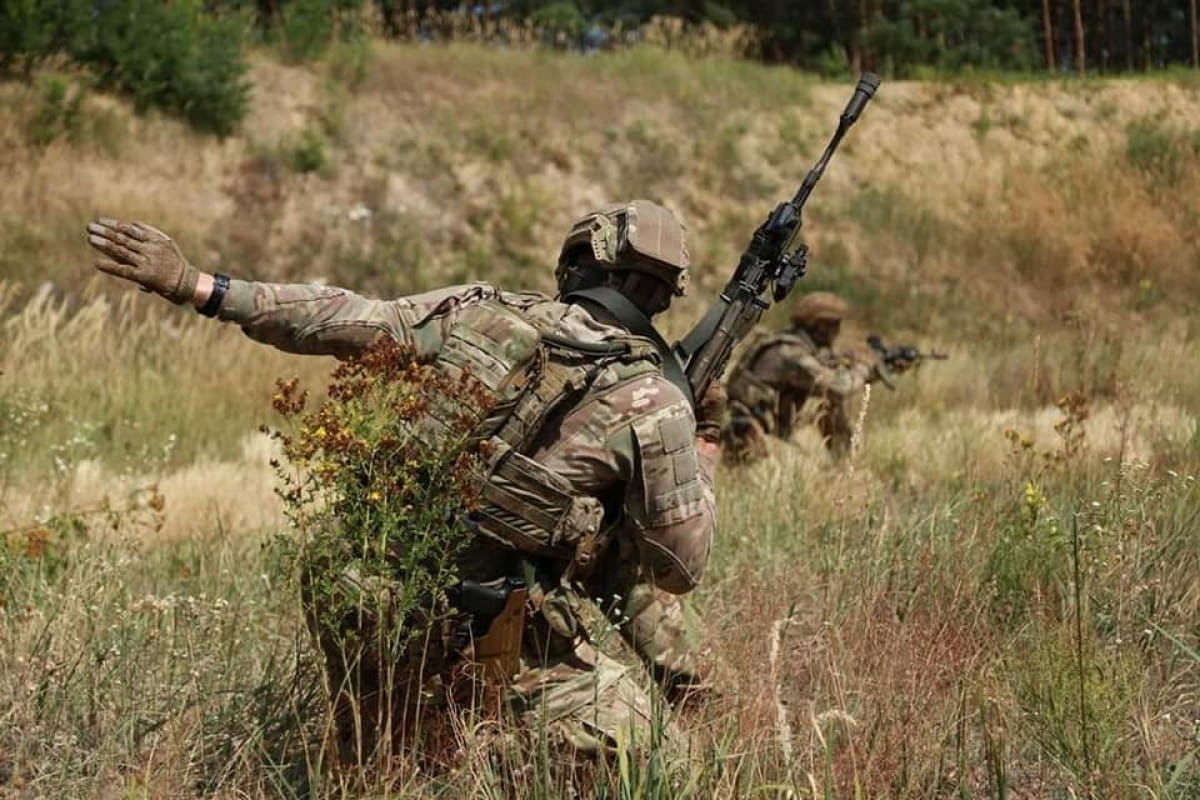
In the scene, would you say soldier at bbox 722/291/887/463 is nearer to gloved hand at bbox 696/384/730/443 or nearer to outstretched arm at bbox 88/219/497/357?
gloved hand at bbox 696/384/730/443

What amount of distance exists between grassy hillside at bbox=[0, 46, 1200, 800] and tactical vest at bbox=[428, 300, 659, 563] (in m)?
0.55

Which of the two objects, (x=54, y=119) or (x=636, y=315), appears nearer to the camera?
(x=636, y=315)

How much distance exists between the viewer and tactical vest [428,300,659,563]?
345 centimetres

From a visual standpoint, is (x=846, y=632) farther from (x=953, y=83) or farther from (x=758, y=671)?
(x=953, y=83)

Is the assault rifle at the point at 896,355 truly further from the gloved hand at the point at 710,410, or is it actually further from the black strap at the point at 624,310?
the black strap at the point at 624,310

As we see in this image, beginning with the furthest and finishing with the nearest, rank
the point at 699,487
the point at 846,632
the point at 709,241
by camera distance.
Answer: the point at 709,241, the point at 846,632, the point at 699,487

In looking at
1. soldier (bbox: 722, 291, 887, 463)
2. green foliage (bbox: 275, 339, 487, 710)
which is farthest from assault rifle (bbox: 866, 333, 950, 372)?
green foliage (bbox: 275, 339, 487, 710)

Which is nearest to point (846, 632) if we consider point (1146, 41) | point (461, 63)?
point (461, 63)

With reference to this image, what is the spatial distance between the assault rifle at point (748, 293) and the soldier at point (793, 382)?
4175mm

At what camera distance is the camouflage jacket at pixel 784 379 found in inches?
348

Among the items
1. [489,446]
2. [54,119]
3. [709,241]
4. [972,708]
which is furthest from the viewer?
[709,241]

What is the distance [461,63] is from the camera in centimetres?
1978

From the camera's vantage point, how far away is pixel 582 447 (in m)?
3.53

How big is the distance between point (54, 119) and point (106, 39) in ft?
3.95
